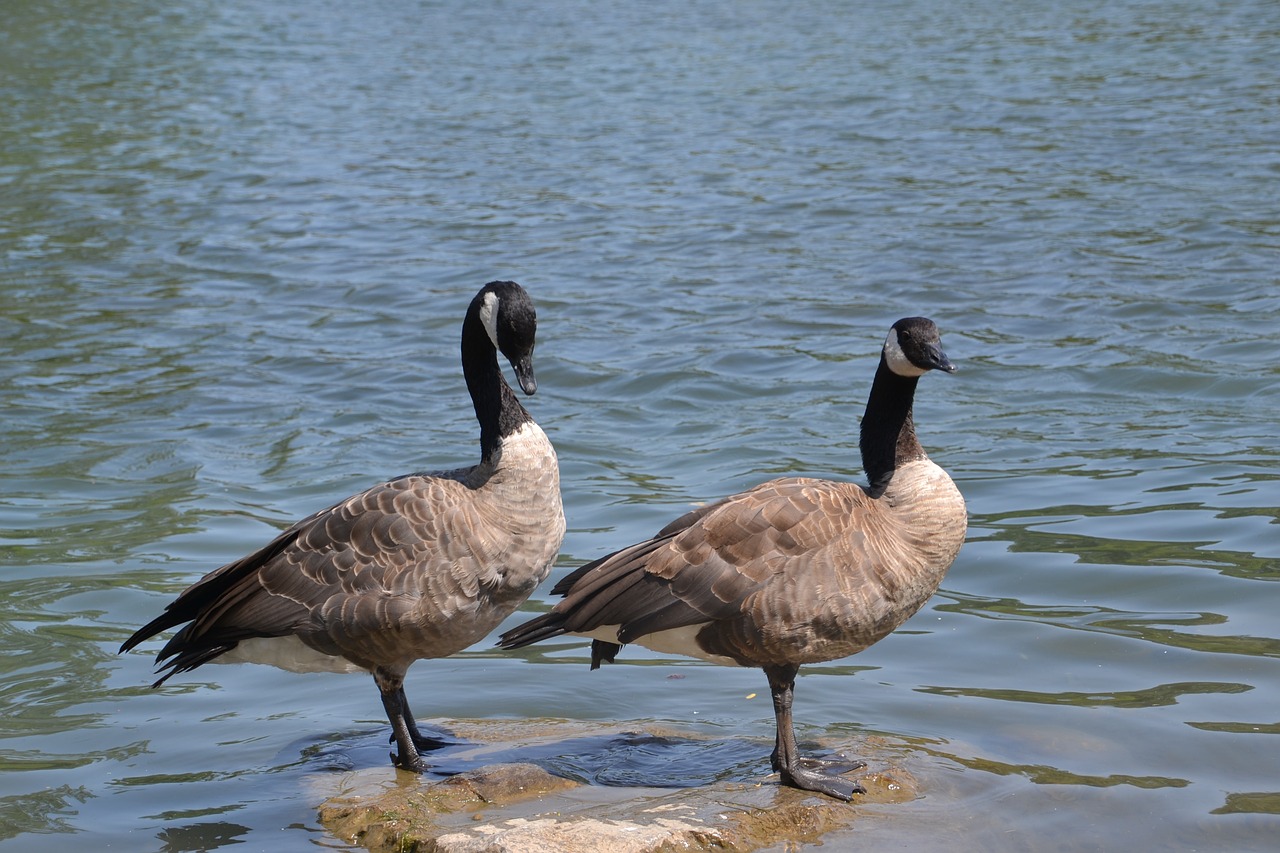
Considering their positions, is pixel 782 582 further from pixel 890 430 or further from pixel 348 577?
pixel 348 577

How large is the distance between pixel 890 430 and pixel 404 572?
7.65 ft

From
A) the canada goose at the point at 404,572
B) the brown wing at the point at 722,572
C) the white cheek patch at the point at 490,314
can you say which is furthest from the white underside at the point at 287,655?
the white cheek patch at the point at 490,314

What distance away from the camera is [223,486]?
1166cm

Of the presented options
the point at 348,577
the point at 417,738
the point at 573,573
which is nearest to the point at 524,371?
the point at 573,573

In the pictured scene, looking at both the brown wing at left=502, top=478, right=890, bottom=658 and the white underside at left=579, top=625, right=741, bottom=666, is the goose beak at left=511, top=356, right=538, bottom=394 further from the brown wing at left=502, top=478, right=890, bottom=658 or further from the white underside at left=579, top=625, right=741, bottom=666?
the white underside at left=579, top=625, right=741, bottom=666

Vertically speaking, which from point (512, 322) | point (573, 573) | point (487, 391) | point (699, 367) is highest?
point (512, 322)

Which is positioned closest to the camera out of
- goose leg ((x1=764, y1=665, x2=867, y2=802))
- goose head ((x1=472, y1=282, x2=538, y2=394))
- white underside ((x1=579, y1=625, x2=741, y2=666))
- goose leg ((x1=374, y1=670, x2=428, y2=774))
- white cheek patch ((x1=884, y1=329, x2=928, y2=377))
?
goose leg ((x1=764, y1=665, x2=867, y2=802))

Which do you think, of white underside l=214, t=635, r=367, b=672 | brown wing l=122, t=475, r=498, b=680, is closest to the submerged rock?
white underside l=214, t=635, r=367, b=672

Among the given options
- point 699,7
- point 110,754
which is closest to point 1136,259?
point 110,754

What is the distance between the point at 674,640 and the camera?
21.7ft

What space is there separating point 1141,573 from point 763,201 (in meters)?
12.2

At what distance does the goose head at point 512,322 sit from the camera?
704 centimetres

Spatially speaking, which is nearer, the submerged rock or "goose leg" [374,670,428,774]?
the submerged rock

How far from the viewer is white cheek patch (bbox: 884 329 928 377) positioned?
6910 mm
